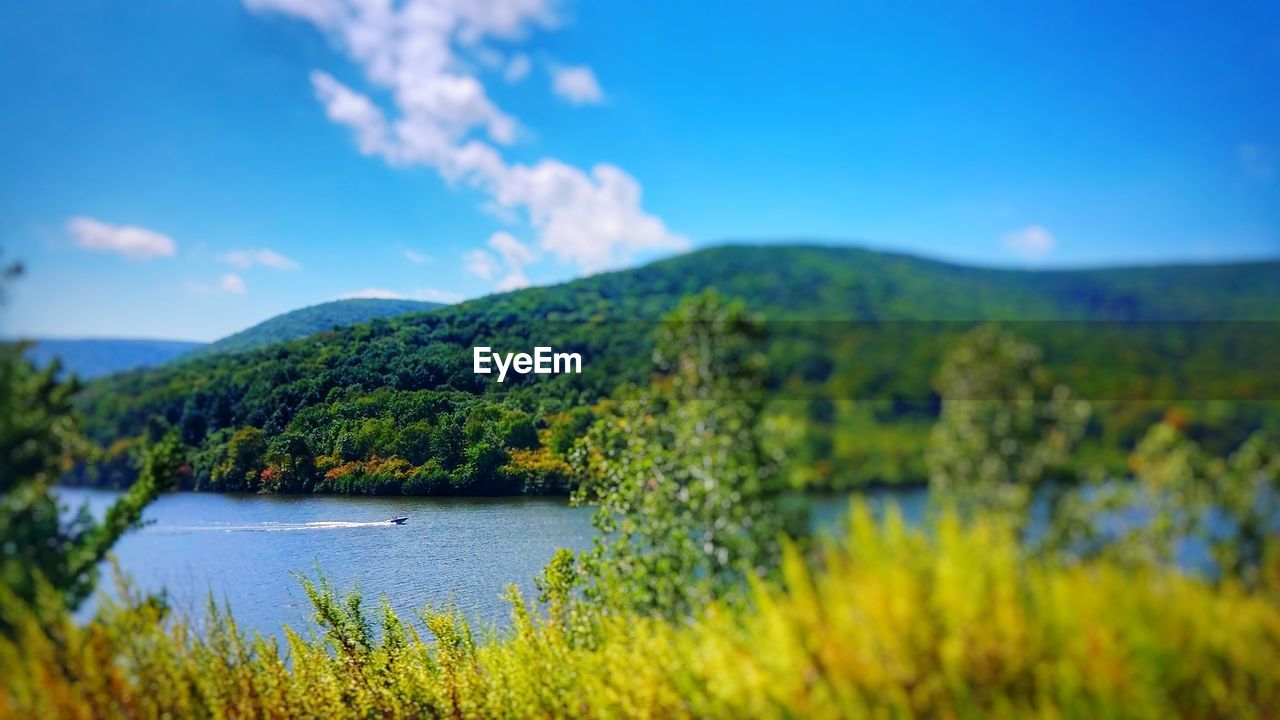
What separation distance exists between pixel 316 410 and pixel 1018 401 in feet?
25.9

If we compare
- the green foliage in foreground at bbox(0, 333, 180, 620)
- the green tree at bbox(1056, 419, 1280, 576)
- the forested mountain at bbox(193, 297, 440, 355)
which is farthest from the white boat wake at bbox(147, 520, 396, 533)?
the green tree at bbox(1056, 419, 1280, 576)

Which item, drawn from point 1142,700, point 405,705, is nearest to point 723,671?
point 1142,700

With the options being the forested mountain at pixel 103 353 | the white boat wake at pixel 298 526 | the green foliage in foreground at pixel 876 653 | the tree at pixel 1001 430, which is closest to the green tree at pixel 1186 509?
the green foliage in foreground at pixel 876 653

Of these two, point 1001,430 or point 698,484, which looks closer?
point 1001,430

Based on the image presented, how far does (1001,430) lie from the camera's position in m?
5.07

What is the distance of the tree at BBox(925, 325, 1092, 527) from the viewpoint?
4922 mm

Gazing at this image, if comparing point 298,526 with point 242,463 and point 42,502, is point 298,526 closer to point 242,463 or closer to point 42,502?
point 242,463

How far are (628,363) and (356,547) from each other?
3904 millimetres

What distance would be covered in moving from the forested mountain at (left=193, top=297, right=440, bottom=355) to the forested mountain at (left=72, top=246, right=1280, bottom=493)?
7.0 inches

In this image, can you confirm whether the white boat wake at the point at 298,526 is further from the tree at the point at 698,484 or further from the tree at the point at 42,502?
the tree at the point at 698,484

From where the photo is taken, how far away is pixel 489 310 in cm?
994

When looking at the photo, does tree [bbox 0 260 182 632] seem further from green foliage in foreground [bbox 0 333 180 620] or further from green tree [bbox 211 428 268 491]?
green tree [bbox 211 428 268 491]

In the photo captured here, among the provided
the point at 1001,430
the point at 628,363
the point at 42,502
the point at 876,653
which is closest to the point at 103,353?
the point at 42,502

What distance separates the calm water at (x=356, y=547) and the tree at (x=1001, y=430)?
15.7 ft
